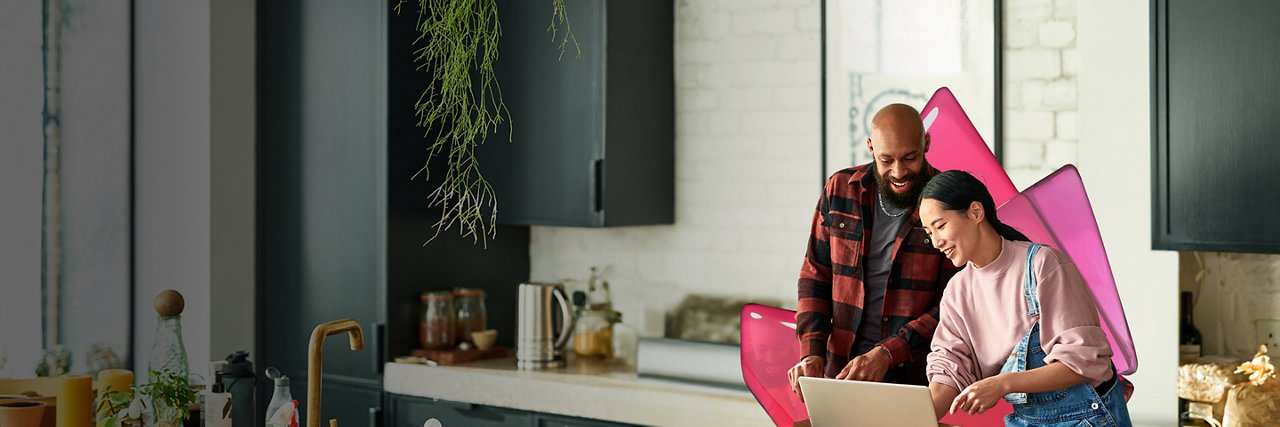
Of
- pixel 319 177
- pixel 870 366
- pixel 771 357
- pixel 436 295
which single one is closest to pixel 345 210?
pixel 319 177

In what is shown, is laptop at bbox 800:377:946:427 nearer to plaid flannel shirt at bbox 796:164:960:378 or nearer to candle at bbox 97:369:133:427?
plaid flannel shirt at bbox 796:164:960:378

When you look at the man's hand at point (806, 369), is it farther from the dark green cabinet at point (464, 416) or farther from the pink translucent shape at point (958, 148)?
the dark green cabinet at point (464, 416)

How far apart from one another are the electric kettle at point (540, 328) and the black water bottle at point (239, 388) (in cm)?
151

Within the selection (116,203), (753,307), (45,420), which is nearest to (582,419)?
(753,307)

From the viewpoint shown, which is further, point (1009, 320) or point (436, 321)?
point (436, 321)

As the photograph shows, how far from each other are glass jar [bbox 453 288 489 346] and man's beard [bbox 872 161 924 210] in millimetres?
2112

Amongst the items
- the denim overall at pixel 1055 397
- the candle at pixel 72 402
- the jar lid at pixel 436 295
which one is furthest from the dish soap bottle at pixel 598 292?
the denim overall at pixel 1055 397

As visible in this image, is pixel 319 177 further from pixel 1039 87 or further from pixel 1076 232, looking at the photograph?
pixel 1076 232

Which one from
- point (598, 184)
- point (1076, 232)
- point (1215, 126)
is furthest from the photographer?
point (598, 184)

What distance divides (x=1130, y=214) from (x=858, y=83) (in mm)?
919

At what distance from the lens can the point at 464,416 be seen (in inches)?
152

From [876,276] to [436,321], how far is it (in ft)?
6.60

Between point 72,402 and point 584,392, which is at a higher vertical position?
point 72,402

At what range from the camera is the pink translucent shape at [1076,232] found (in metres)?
2.13
